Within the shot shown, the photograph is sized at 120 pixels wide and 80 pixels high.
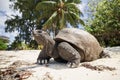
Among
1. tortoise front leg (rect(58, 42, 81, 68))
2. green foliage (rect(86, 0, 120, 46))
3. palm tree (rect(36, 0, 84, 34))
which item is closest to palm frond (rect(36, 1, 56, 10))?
palm tree (rect(36, 0, 84, 34))

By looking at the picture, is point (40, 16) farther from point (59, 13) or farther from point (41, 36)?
point (41, 36)

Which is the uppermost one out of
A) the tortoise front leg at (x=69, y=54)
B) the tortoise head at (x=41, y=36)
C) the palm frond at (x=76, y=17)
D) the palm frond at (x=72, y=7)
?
the palm frond at (x=72, y=7)

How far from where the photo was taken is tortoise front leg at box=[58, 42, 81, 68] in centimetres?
576

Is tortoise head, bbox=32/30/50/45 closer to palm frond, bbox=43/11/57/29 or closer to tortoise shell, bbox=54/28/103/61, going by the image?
tortoise shell, bbox=54/28/103/61

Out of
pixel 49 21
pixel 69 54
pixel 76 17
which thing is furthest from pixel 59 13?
pixel 69 54

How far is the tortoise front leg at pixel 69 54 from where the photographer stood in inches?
227

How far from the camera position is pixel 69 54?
5.82m

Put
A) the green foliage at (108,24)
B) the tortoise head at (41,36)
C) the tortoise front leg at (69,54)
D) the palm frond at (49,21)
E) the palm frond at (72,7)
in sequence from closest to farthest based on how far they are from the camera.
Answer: the tortoise front leg at (69,54)
the tortoise head at (41,36)
the green foliage at (108,24)
the palm frond at (49,21)
the palm frond at (72,7)

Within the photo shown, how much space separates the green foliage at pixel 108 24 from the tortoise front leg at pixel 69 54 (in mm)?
12315

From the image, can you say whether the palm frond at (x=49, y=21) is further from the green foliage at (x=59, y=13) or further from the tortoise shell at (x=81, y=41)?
the tortoise shell at (x=81, y=41)

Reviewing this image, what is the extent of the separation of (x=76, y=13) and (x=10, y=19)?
8602 mm

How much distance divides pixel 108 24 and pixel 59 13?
5655mm

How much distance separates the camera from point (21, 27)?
28.3 meters

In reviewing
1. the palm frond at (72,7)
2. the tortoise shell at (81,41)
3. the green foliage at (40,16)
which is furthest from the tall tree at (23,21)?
the tortoise shell at (81,41)
